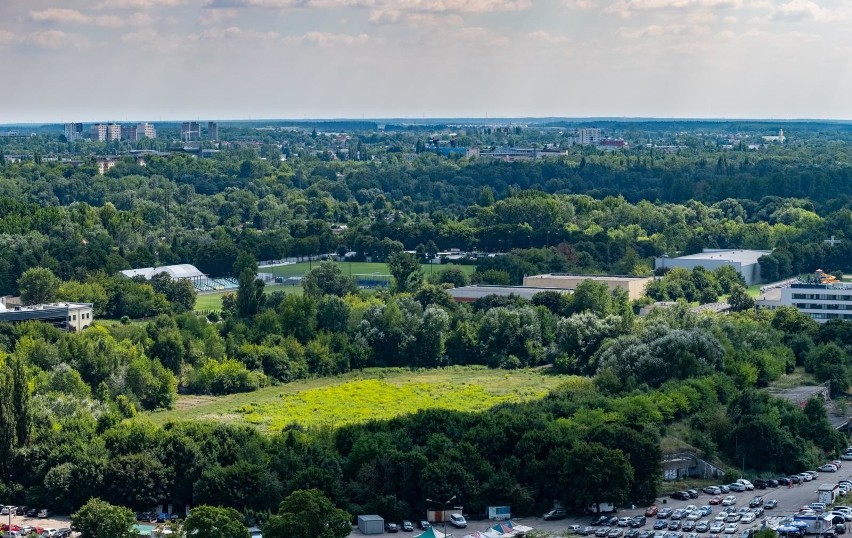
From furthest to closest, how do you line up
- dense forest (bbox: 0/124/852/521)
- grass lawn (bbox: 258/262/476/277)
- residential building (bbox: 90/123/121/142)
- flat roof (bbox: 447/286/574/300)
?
residential building (bbox: 90/123/121/142) → grass lawn (bbox: 258/262/476/277) → flat roof (bbox: 447/286/574/300) → dense forest (bbox: 0/124/852/521)

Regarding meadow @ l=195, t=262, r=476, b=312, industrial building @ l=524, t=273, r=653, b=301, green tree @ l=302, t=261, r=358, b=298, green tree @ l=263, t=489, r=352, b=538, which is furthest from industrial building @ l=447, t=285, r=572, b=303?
green tree @ l=263, t=489, r=352, b=538

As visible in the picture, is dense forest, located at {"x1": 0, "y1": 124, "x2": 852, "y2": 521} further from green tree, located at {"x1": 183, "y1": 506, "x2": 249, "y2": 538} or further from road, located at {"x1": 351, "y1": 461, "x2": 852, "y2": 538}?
green tree, located at {"x1": 183, "y1": 506, "x2": 249, "y2": 538}

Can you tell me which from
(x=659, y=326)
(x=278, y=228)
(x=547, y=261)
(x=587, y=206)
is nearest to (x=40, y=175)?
(x=278, y=228)

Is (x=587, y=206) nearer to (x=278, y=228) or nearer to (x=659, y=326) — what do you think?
(x=278, y=228)

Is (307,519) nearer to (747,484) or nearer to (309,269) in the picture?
(747,484)

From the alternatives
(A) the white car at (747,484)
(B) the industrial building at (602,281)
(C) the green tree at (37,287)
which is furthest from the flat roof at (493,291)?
(A) the white car at (747,484)

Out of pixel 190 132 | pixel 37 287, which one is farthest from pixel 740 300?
pixel 190 132
